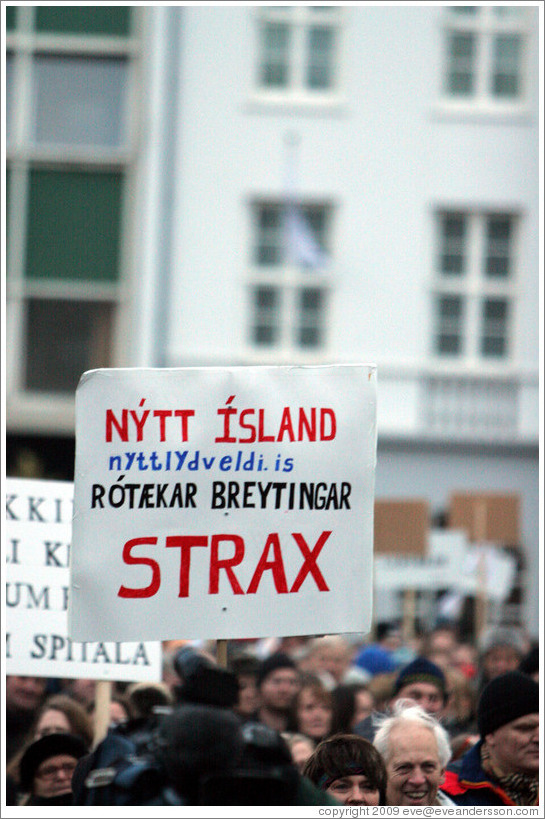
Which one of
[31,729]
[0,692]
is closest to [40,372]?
[31,729]

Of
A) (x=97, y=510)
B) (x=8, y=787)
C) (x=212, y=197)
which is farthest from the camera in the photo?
(x=212, y=197)

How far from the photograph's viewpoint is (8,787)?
481 cm

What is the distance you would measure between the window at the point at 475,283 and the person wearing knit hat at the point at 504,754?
16.2 m

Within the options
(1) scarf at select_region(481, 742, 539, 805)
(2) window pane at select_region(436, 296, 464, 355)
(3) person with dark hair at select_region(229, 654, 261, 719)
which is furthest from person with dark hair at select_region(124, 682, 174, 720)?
(2) window pane at select_region(436, 296, 464, 355)

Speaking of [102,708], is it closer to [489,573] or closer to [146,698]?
[146,698]

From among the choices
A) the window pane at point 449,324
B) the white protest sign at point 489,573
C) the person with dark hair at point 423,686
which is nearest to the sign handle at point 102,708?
the person with dark hair at point 423,686

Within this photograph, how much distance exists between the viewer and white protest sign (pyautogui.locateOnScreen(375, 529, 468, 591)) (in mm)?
13180

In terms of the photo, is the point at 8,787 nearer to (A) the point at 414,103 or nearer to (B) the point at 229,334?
(B) the point at 229,334

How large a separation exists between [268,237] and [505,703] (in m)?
16.5

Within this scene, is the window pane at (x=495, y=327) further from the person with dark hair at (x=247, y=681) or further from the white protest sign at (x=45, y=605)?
the white protest sign at (x=45, y=605)

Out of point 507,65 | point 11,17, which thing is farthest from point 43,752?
point 507,65

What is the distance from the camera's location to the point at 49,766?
4242mm

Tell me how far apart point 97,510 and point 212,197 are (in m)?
16.3

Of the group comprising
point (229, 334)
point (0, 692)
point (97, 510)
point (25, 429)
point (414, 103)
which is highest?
point (414, 103)
